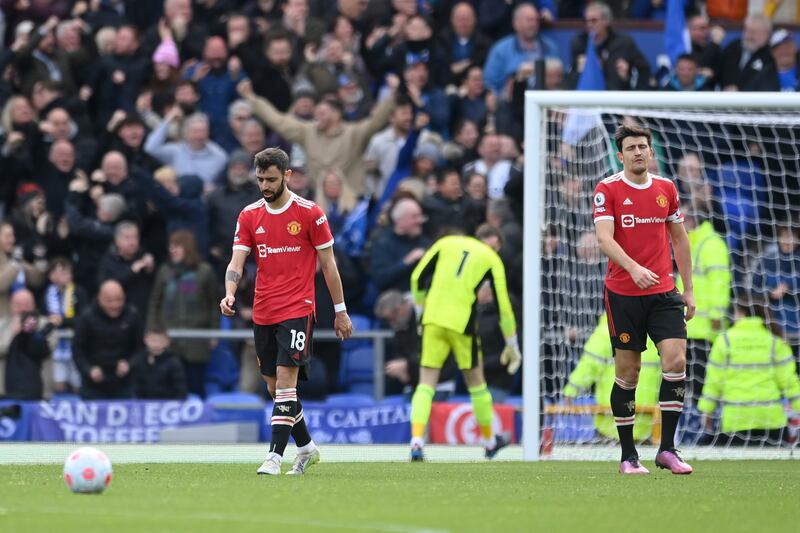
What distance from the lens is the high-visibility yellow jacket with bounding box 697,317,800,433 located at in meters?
14.9

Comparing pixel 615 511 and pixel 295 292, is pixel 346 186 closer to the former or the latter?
pixel 295 292

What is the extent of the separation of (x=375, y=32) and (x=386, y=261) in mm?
3936

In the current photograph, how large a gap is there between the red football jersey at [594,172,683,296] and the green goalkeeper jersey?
314cm

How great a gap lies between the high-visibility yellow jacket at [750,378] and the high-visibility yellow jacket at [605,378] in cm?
57

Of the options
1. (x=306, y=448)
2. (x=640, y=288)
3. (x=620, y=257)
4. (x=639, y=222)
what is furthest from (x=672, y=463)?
(x=306, y=448)

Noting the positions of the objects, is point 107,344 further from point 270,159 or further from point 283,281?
point 270,159

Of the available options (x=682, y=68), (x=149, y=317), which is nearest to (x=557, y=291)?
(x=682, y=68)

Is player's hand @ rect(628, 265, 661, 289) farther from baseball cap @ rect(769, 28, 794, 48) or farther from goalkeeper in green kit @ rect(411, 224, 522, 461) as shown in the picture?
baseball cap @ rect(769, 28, 794, 48)

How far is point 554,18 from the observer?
802 inches

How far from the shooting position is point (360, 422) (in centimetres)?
1725

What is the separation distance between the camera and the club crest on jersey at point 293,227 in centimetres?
1039

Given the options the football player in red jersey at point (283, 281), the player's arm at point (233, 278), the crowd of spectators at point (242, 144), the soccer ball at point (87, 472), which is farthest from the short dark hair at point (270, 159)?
the crowd of spectators at point (242, 144)

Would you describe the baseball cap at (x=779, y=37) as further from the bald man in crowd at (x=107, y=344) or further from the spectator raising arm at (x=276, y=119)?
the bald man in crowd at (x=107, y=344)

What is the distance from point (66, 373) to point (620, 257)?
9.88m
